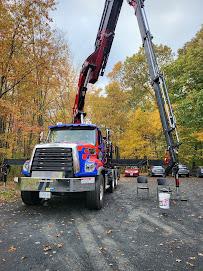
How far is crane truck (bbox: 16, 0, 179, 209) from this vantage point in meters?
8.32

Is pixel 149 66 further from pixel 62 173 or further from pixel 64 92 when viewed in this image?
pixel 64 92

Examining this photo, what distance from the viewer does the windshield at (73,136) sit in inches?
404

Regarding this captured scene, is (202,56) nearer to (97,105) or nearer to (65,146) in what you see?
(97,105)

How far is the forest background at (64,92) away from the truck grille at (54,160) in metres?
6.58

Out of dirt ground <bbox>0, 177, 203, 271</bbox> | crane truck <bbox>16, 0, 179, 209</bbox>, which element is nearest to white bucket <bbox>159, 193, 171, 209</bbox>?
dirt ground <bbox>0, 177, 203, 271</bbox>

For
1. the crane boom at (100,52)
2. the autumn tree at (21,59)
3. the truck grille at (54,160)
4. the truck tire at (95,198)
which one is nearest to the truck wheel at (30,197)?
the truck grille at (54,160)

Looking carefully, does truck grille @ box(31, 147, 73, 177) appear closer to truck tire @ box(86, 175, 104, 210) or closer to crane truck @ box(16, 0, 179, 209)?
crane truck @ box(16, 0, 179, 209)

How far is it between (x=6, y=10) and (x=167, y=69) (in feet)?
68.0

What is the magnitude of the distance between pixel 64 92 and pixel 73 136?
1665 centimetres

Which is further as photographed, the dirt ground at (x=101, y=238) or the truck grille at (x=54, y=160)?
the truck grille at (x=54, y=160)

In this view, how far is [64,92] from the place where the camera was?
26344mm

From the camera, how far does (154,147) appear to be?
3438cm

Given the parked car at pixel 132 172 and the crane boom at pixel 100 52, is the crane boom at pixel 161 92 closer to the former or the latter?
the crane boom at pixel 100 52

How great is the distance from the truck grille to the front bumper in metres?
0.36
